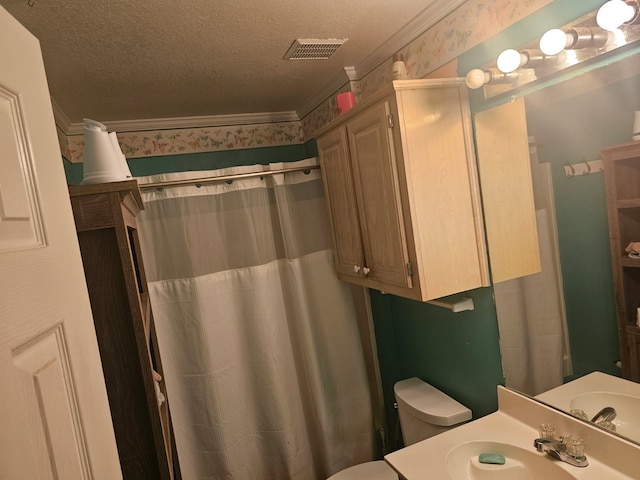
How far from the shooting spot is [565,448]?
1132 mm

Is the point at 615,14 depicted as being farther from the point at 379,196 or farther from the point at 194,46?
the point at 194,46

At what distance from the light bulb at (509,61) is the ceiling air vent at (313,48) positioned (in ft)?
2.52

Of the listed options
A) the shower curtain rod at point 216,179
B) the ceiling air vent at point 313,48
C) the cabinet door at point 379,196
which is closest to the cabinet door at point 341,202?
the cabinet door at point 379,196

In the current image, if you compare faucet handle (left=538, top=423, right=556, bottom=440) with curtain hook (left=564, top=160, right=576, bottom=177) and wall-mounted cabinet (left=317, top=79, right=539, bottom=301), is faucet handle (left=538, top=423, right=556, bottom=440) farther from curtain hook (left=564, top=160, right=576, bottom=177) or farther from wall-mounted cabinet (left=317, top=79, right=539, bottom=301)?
curtain hook (left=564, top=160, right=576, bottom=177)

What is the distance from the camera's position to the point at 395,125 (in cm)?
141

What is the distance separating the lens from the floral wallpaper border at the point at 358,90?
138cm

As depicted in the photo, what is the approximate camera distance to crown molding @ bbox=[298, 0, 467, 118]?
155cm

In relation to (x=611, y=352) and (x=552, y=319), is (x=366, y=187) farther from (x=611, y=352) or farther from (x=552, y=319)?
(x=611, y=352)

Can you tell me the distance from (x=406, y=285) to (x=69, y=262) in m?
1.12

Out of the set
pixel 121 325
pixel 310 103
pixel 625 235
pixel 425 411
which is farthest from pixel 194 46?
pixel 425 411

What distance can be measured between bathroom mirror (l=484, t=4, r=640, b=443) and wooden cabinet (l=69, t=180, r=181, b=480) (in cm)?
122

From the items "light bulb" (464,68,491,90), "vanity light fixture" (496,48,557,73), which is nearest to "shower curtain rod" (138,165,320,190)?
"light bulb" (464,68,491,90)

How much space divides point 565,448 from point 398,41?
5.42 ft

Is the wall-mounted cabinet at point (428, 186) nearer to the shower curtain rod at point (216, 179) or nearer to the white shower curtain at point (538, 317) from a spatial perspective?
the white shower curtain at point (538, 317)
